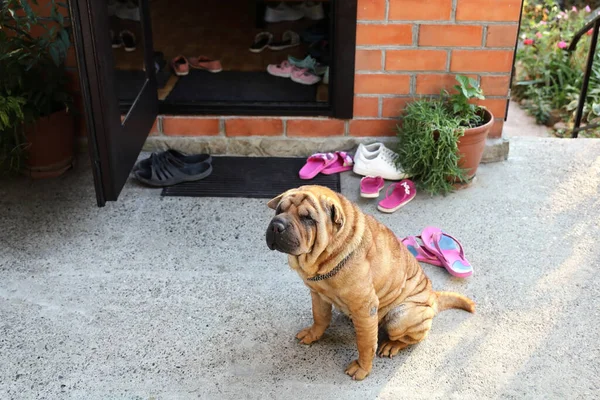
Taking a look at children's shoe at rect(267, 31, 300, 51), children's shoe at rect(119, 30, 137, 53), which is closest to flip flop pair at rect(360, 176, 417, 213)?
children's shoe at rect(119, 30, 137, 53)

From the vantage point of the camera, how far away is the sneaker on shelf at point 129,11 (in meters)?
3.43

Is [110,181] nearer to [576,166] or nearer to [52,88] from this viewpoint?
[52,88]

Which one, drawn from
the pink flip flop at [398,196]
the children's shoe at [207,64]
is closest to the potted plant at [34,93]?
the children's shoe at [207,64]

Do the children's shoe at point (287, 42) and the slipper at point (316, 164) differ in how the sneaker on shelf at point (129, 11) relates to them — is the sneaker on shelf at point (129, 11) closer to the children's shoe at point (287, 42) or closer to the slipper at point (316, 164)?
the slipper at point (316, 164)

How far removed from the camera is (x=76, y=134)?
13.1 feet

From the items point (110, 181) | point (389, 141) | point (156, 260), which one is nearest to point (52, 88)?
point (110, 181)

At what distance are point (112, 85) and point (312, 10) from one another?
115 inches

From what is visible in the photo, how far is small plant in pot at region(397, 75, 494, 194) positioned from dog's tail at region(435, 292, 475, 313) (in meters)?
0.94

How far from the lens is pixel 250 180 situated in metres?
3.82

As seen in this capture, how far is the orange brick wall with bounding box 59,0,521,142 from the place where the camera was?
364cm

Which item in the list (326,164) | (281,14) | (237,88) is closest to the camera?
(326,164)

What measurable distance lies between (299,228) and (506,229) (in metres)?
1.56

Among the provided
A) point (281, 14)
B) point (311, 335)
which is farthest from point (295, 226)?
point (281, 14)

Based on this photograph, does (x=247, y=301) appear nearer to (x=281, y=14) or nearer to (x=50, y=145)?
(x=50, y=145)
